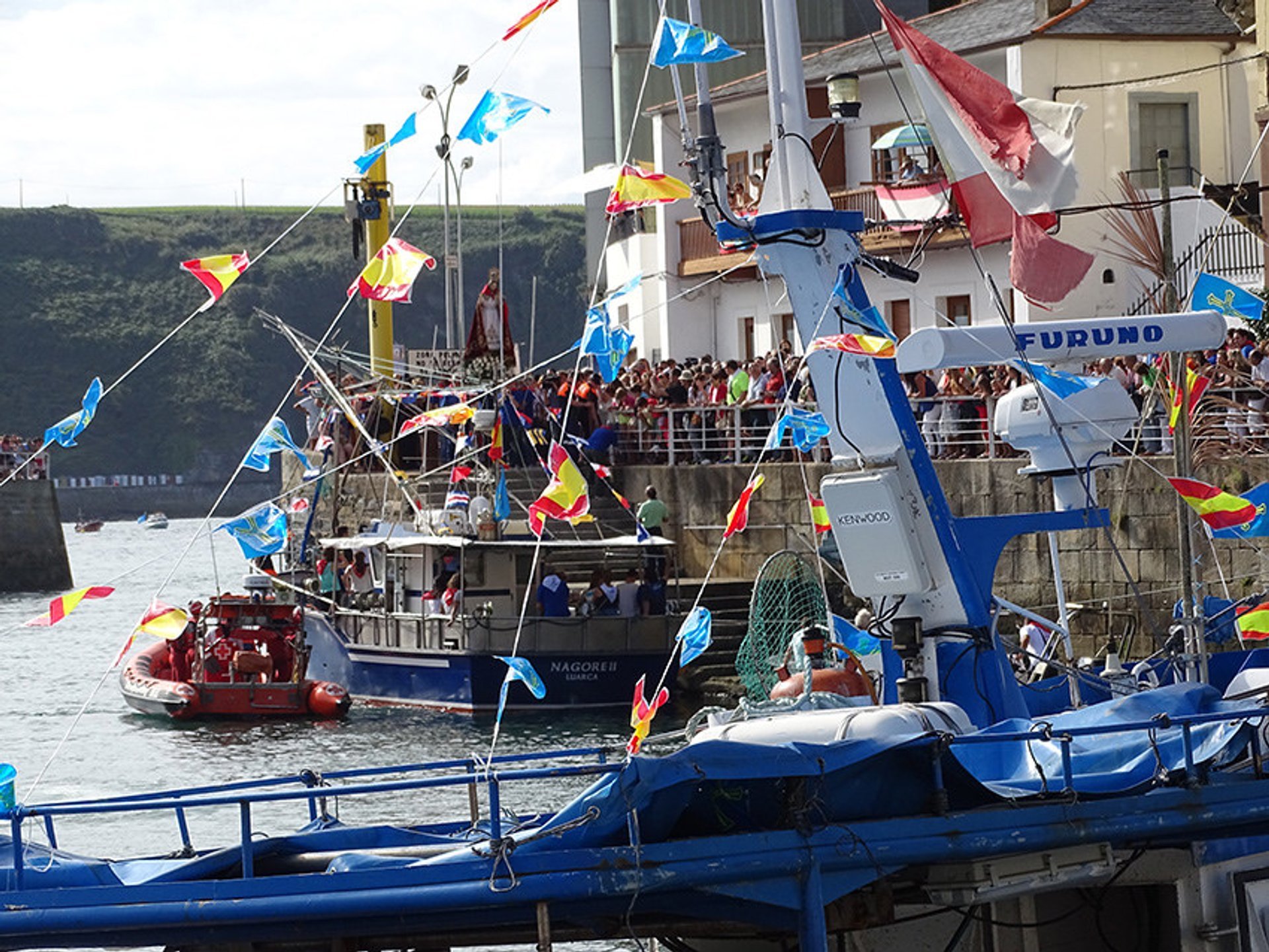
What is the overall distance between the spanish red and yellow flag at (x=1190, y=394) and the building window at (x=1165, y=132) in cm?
1846

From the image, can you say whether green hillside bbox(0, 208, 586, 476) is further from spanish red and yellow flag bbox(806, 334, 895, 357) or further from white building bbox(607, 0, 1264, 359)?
spanish red and yellow flag bbox(806, 334, 895, 357)

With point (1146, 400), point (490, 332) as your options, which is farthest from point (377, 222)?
point (1146, 400)

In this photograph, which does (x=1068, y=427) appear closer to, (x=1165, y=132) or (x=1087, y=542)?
(x=1087, y=542)

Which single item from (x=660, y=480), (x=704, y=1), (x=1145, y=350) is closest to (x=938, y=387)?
(x=660, y=480)

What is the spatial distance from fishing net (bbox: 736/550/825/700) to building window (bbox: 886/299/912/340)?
20757mm

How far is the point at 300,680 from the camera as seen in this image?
31141 mm

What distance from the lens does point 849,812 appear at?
1073 cm

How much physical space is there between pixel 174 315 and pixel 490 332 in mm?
113487

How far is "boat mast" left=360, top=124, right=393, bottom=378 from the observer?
139 ft

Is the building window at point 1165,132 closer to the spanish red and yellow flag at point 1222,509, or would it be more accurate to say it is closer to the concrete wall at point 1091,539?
the concrete wall at point 1091,539

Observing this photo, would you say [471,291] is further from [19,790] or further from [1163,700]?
[1163,700]

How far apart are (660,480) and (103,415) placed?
12173cm

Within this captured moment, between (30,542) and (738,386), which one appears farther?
(30,542)

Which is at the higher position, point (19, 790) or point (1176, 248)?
point (1176, 248)
